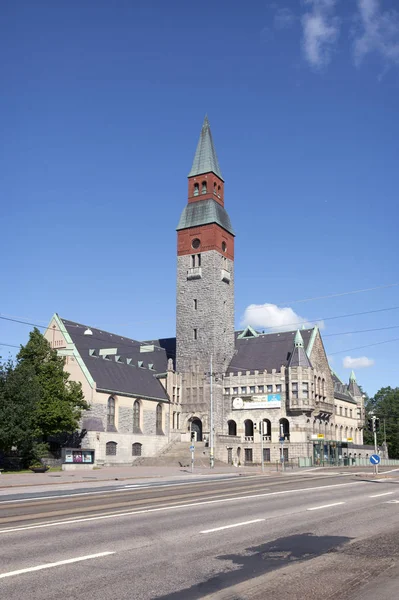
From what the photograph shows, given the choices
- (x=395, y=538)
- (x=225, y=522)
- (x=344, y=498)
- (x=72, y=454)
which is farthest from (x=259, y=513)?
(x=72, y=454)

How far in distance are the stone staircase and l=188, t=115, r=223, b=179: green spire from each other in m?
36.3

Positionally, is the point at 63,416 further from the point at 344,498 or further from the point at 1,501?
the point at 344,498

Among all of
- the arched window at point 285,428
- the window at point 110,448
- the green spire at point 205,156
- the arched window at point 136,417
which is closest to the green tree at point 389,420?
the arched window at point 285,428

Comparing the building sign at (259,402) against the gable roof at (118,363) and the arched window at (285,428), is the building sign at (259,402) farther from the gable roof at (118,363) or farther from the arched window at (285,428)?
the gable roof at (118,363)

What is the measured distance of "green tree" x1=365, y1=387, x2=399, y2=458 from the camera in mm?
119375

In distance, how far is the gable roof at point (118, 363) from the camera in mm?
65688

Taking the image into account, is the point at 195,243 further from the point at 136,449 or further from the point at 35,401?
the point at 35,401

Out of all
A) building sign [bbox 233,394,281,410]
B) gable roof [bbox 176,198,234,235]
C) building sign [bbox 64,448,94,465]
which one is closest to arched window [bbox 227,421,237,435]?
building sign [bbox 233,394,281,410]

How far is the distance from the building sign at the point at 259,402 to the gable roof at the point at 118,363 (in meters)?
9.34

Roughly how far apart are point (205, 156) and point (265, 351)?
2804cm

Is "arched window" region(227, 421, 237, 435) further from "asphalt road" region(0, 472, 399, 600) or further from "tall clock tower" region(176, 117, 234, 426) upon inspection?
"asphalt road" region(0, 472, 399, 600)

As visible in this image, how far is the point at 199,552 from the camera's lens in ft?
34.7

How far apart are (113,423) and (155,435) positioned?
24.7ft

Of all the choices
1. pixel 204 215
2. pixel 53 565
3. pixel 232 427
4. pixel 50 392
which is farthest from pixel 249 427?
pixel 53 565
